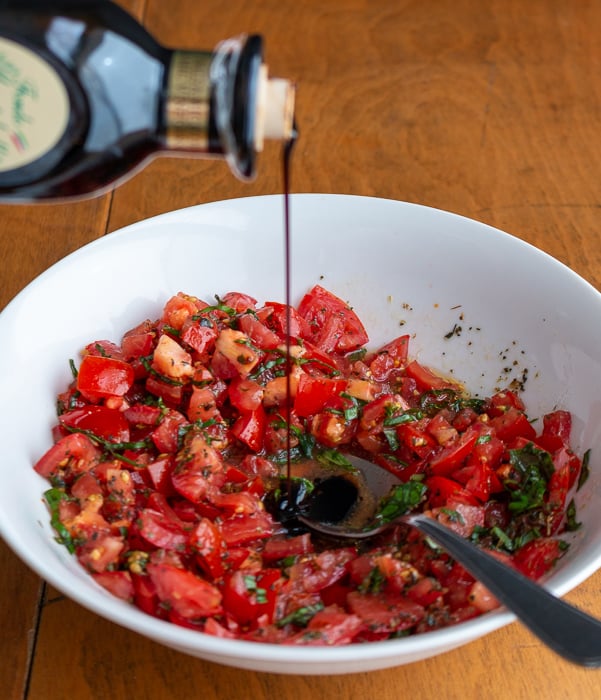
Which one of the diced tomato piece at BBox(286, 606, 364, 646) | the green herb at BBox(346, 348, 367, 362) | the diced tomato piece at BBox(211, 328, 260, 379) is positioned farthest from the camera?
the green herb at BBox(346, 348, 367, 362)

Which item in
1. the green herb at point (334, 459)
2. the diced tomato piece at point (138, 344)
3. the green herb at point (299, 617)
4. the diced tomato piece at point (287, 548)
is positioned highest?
the diced tomato piece at point (138, 344)

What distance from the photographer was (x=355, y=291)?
2.64m

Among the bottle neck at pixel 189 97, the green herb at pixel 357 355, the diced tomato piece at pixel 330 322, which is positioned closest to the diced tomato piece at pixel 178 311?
the diced tomato piece at pixel 330 322

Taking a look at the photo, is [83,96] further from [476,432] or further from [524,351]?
[524,351]

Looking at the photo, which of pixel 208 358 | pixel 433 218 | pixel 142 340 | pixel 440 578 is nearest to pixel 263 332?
pixel 208 358

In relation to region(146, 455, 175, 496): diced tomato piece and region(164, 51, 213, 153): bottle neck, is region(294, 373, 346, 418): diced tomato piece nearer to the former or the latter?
region(146, 455, 175, 496): diced tomato piece

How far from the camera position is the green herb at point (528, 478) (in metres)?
2.09

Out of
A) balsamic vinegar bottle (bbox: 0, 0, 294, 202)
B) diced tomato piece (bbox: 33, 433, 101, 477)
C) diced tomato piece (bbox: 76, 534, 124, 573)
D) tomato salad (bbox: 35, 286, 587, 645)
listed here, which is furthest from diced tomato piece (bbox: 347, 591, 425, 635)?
balsamic vinegar bottle (bbox: 0, 0, 294, 202)

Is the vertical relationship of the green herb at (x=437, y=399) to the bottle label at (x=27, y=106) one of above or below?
below

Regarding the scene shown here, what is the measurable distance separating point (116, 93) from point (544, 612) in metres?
1.20

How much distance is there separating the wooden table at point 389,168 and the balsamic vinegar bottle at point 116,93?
108 centimetres

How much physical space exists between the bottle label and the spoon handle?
1.14m

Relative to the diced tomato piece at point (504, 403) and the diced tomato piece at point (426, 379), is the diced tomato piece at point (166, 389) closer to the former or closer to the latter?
the diced tomato piece at point (426, 379)

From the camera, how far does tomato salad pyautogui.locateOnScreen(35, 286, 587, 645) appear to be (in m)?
1.83
